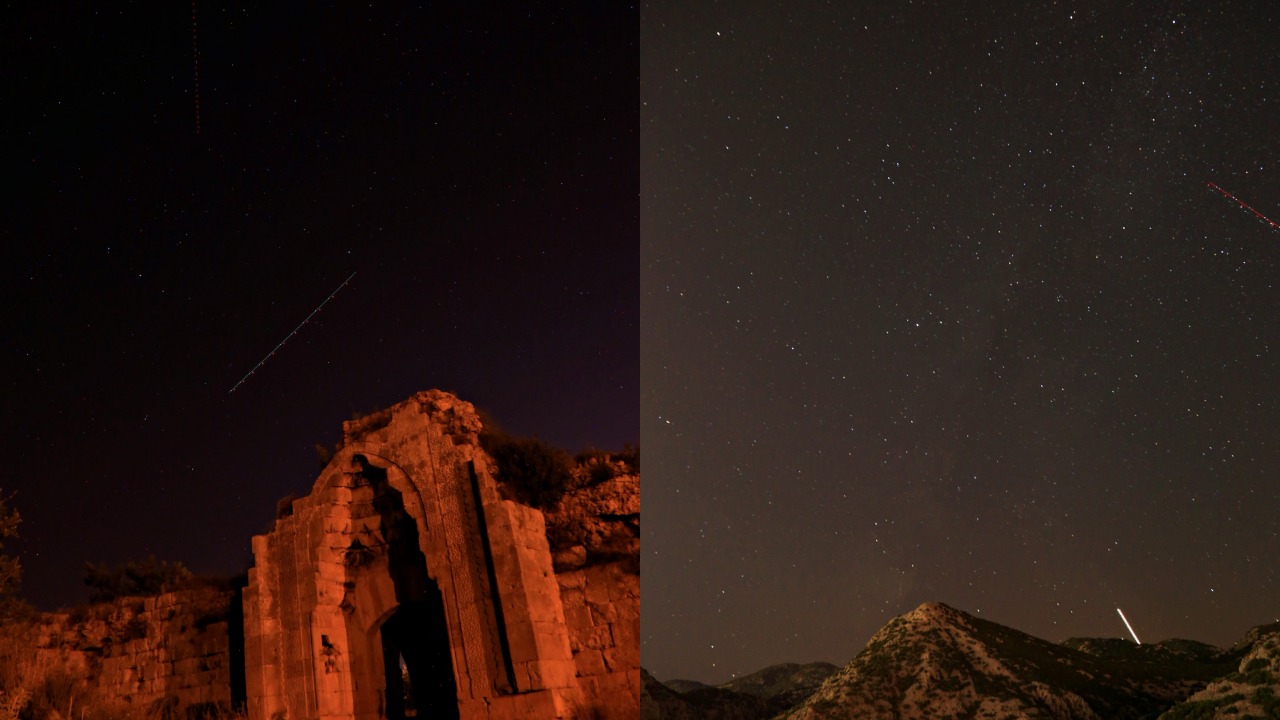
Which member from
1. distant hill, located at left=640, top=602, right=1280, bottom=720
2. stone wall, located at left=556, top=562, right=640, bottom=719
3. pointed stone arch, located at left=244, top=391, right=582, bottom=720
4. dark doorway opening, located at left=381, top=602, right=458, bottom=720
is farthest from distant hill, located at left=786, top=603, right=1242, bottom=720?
pointed stone arch, located at left=244, top=391, right=582, bottom=720

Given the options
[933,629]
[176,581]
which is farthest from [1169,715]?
[176,581]

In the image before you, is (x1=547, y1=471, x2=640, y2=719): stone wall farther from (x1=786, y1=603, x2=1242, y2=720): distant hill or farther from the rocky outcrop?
(x1=786, y1=603, x2=1242, y2=720): distant hill

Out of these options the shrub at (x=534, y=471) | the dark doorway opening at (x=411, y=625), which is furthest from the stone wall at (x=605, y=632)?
the dark doorway opening at (x=411, y=625)

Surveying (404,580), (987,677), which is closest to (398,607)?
(404,580)

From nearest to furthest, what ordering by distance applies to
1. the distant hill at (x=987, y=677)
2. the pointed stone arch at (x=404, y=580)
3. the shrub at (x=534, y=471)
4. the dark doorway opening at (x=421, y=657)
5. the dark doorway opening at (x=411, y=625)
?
the pointed stone arch at (x=404, y=580) < the dark doorway opening at (x=411, y=625) < the shrub at (x=534, y=471) < the dark doorway opening at (x=421, y=657) < the distant hill at (x=987, y=677)

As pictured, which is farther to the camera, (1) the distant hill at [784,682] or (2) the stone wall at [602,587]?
(1) the distant hill at [784,682]

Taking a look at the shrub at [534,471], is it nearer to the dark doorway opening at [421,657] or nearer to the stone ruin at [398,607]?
the stone ruin at [398,607]
